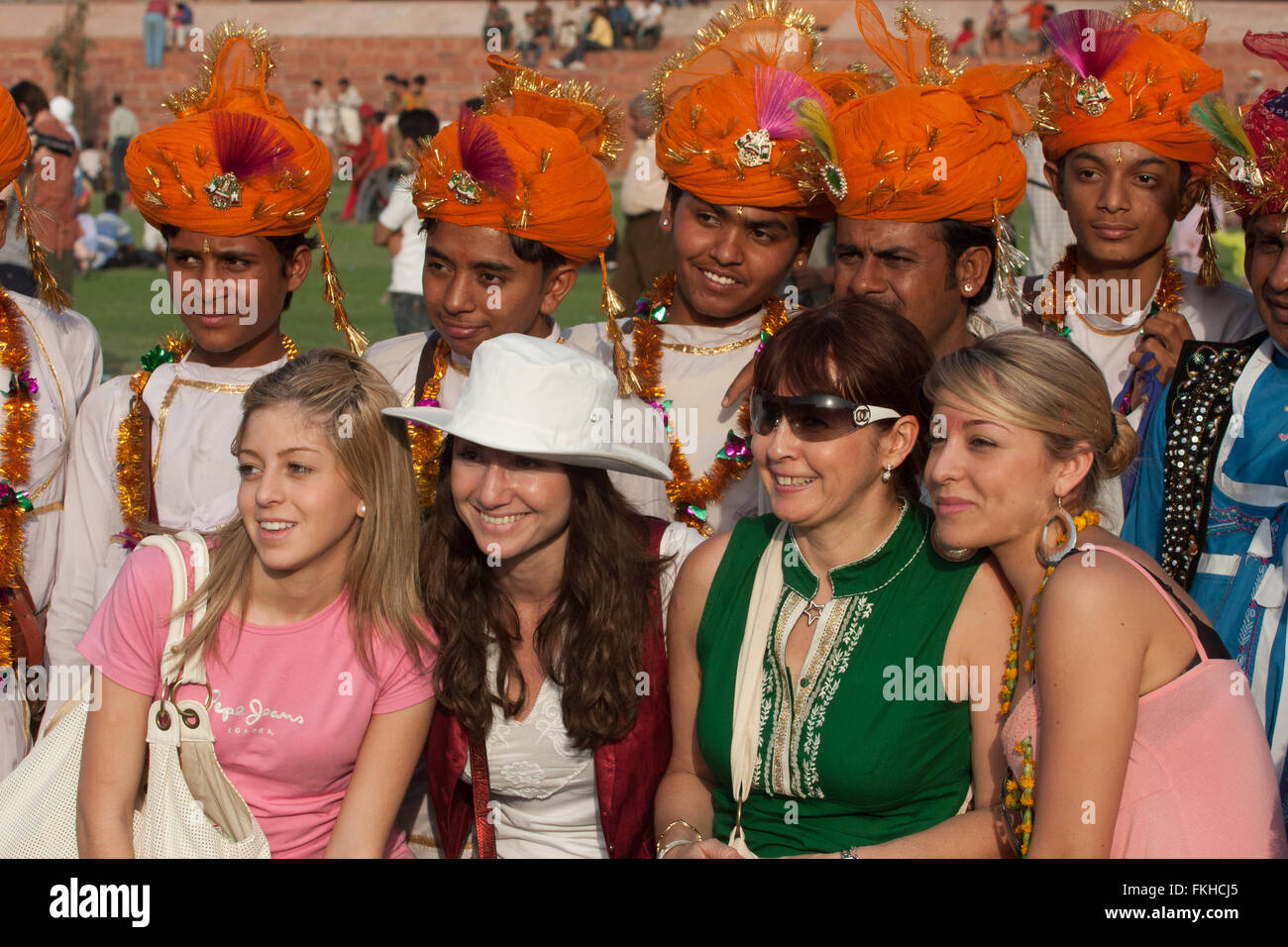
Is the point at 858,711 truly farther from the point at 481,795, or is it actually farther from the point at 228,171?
the point at 228,171

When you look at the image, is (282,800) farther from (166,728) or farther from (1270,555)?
(1270,555)

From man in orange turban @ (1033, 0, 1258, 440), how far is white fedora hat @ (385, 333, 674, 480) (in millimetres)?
1770

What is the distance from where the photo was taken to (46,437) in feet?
13.7

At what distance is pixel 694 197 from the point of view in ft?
14.5

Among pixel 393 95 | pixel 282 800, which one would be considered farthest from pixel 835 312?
pixel 393 95

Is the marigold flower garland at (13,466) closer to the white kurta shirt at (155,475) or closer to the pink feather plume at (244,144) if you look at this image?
the white kurta shirt at (155,475)

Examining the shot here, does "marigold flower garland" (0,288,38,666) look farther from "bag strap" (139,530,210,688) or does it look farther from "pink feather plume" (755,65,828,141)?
"pink feather plume" (755,65,828,141)


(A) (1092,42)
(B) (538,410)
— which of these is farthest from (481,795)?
(A) (1092,42)

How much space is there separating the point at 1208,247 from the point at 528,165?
2.23 metres

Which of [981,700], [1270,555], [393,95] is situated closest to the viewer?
[981,700]

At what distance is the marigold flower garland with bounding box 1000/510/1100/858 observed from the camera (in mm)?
2920

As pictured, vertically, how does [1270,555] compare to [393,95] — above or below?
below

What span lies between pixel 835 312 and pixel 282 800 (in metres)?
1.76
